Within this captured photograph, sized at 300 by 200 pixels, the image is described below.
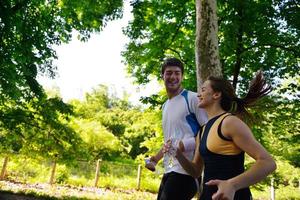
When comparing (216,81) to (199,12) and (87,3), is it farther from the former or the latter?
(87,3)

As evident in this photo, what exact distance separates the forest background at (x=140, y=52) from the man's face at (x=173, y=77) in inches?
249

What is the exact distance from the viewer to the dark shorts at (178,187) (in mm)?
2586

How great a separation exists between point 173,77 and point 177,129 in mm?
454

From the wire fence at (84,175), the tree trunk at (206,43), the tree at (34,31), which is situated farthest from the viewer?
the wire fence at (84,175)

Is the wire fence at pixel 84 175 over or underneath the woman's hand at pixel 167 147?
over

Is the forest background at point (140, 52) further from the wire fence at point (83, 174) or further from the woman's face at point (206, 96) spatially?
the woman's face at point (206, 96)

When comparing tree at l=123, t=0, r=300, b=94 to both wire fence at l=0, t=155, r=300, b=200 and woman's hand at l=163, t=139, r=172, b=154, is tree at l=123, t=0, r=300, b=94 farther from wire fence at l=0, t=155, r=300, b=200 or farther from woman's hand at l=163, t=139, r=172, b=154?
wire fence at l=0, t=155, r=300, b=200

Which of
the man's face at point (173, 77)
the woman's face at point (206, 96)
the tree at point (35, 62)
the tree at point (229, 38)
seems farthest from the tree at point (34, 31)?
the woman's face at point (206, 96)

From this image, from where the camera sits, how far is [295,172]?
2003 cm

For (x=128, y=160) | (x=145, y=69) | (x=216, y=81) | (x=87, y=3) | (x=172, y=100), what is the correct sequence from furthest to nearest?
(x=128, y=160) → (x=145, y=69) → (x=87, y=3) → (x=172, y=100) → (x=216, y=81)

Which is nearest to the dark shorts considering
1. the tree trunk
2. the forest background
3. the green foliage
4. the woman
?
the woman

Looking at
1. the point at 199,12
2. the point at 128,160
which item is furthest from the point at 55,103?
the point at 128,160

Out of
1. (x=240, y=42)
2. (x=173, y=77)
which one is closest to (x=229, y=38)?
(x=240, y=42)

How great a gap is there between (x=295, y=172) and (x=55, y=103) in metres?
15.0
